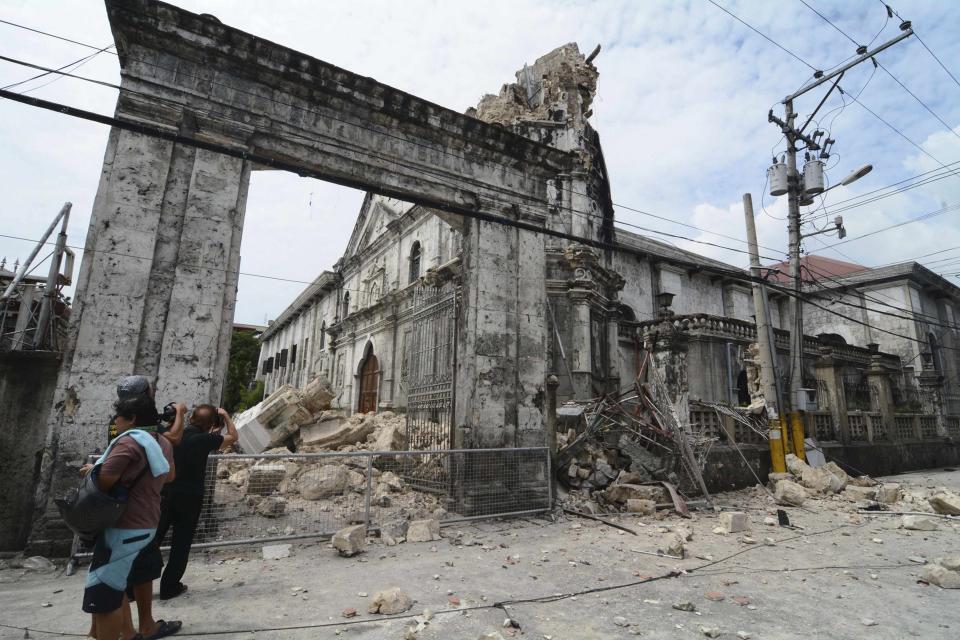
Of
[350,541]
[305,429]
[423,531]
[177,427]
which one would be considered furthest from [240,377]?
[177,427]

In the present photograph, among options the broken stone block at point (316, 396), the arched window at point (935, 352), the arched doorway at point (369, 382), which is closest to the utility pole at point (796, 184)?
the broken stone block at point (316, 396)

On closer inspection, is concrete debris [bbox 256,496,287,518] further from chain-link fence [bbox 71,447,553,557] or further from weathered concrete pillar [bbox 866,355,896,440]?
weathered concrete pillar [bbox 866,355,896,440]

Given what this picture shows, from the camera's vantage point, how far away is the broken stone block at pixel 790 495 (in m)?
8.44

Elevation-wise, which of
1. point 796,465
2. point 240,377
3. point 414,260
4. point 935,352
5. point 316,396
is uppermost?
point 414,260

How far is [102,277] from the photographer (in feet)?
17.3

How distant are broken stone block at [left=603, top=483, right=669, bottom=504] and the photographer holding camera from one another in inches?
227

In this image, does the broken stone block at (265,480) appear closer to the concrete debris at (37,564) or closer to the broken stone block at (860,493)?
the concrete debris at (37,564)

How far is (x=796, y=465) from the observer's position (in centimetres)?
1016

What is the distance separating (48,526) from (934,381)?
26633mm

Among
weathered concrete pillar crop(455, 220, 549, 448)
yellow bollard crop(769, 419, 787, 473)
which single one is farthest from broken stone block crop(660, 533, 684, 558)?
yellow bollard crop(769, 419, 787, 473)

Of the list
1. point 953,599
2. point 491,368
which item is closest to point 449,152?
point 491,368

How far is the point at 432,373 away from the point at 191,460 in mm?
5399

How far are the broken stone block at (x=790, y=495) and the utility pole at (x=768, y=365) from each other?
1524 millimetres

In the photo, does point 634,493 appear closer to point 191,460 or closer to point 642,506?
point 642,506
